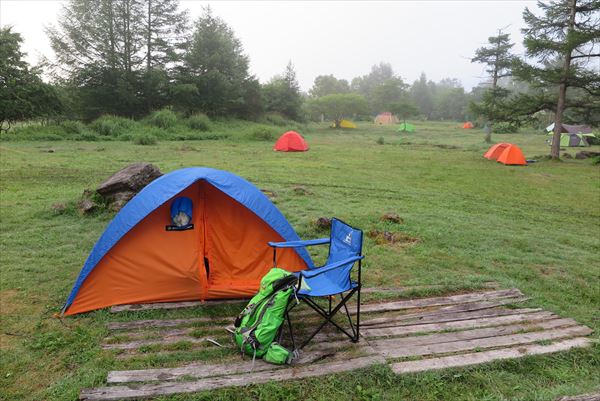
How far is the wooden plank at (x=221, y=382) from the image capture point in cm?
288

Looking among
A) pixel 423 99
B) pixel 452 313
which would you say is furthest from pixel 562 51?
pixel 423 99

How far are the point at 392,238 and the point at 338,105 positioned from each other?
126ft

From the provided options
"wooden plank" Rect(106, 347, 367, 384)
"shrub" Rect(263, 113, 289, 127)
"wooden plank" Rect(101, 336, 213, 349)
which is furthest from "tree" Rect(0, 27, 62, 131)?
"wooden plank" Rect(106, 347, 367, 384)

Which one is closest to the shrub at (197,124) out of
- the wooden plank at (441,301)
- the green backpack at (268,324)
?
the wooden plank at (441,301)

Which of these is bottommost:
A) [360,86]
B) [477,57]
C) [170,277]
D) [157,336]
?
[157,336]

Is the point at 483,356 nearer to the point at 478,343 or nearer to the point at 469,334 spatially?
the point at 478,343

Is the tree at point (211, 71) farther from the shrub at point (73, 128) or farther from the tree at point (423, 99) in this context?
the tree at point (423, 99)

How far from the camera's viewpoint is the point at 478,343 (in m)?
3.65

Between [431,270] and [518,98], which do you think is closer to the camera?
[431,270]

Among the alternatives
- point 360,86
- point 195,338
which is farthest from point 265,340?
point 360,86

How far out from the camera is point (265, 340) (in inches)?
130

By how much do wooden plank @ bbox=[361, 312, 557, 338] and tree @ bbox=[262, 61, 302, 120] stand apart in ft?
114

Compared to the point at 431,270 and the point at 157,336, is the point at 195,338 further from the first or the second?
the point at 431,270

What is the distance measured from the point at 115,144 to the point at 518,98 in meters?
18.8
